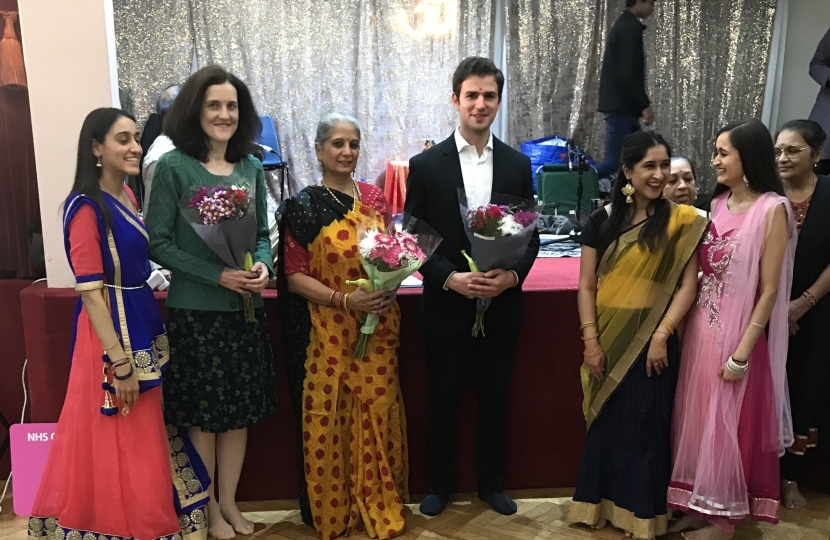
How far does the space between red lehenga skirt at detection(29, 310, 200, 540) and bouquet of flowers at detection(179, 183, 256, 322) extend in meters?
0.46

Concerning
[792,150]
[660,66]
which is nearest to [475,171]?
[792,150]

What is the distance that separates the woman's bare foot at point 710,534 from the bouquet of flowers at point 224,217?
1.83m

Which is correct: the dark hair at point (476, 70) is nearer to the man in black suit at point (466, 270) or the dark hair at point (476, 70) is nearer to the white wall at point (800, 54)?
the man in black suit at point (466, 270)

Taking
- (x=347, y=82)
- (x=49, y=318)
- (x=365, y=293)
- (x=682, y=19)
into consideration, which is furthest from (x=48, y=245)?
(x=682, y=19)

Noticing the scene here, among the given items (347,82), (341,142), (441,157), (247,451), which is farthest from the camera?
(347,82)

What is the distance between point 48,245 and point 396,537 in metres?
1.71

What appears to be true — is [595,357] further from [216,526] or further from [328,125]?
[216,526]

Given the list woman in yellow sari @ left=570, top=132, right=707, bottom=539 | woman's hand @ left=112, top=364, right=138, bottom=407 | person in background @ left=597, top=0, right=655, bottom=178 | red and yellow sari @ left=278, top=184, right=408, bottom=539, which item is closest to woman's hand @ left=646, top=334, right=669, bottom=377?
woman in yellow sari @ left=570, top=132, right=707, bottom=539

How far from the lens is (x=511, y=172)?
90.7 inches

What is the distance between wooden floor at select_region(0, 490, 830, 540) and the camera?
2418 mm

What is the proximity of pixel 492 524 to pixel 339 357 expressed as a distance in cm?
89

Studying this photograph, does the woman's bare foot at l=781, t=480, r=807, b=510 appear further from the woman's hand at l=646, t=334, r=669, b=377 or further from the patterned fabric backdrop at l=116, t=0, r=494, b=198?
the patterned fabric backdrop at l=116, t=0, r=494, b=198

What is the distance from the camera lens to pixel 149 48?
561 cm

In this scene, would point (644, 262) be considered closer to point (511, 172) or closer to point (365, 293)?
point (511, 172)
